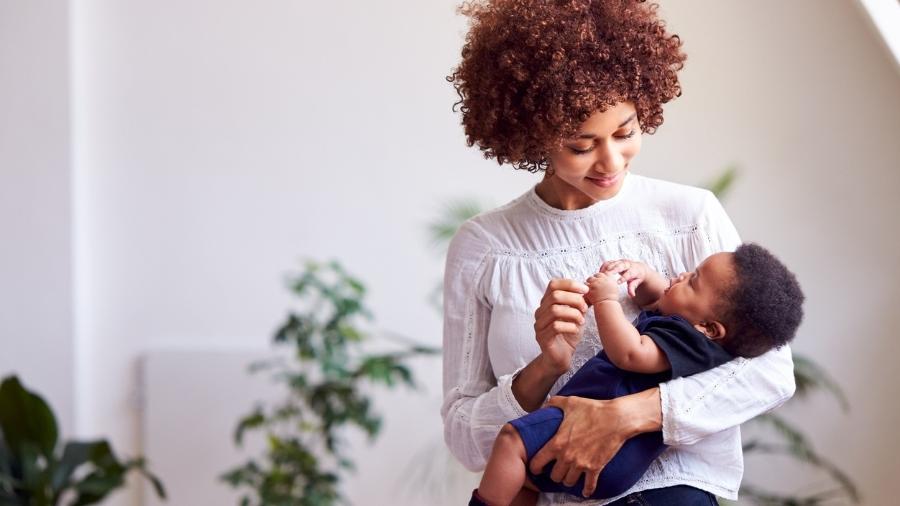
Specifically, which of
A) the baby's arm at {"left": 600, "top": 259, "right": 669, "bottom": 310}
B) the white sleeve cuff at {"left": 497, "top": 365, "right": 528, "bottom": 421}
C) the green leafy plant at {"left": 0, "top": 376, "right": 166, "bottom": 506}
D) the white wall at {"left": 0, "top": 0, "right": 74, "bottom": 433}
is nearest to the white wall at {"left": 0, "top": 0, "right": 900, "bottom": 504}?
the white wall at {"left": 0, "top": 0, "right": 74, "bottom": 433}

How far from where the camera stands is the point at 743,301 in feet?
5.49

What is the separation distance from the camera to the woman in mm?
1629

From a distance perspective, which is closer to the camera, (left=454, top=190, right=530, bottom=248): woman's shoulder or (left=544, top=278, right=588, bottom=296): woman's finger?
(left=544, top=278, right=588, bottom=296): woman's finger

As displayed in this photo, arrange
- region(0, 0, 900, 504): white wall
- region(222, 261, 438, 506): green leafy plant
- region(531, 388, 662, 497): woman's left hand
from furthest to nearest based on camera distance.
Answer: region(0, 0, 900, 504): white wall, region(222, 261, 438, 506): green leafy plant, region(531, 388, 662, 497): woman's left hand

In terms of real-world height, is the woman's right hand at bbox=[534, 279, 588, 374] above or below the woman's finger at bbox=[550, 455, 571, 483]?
above

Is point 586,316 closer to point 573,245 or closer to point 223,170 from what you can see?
point 573,245

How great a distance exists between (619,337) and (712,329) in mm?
170

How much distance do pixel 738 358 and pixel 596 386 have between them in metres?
0.21

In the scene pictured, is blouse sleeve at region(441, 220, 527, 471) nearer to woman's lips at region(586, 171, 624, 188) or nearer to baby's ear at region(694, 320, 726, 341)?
woman's lips at region(586, 171, 624, 188)

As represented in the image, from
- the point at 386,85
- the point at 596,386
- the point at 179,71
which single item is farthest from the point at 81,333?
the point at 596,386

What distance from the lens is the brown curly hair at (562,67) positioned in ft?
5.45

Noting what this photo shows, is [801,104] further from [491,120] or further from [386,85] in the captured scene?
[491,120]

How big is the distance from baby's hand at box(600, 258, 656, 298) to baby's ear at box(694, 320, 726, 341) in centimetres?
11

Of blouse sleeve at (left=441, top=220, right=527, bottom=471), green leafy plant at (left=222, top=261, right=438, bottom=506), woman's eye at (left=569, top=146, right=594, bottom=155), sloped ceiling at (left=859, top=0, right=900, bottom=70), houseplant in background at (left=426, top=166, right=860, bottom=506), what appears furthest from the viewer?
green leafy plant at (left=222, top=261, right=438, bottom=506)
